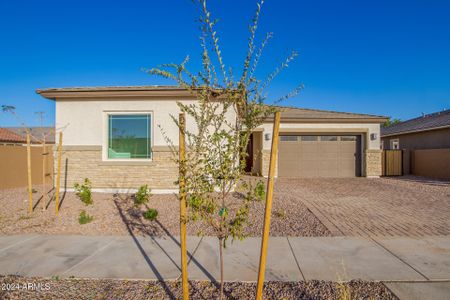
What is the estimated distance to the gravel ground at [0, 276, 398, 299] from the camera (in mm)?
3252

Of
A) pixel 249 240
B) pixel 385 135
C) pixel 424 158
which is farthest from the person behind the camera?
pixel 385 135

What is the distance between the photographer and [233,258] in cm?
437

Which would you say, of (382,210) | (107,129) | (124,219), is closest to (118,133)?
(107,129)

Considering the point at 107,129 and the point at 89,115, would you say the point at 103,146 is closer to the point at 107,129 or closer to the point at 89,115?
the point at 107,129

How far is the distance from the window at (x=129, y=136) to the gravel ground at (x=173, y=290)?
634 cm

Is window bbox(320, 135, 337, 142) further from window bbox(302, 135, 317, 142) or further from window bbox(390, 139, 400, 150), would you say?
window bbox(390, 139, 400, 150)

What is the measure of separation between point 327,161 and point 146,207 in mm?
11624

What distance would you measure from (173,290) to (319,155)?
13915 mm

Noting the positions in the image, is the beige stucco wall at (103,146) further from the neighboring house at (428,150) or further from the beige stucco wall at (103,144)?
the neighboring house at (428,150)

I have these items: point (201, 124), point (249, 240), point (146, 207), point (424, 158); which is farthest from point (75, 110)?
point (424, 158)

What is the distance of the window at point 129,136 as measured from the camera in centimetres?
972

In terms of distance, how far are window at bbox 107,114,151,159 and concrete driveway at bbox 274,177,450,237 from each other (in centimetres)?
596

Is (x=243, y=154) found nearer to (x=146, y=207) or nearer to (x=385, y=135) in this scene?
(x=146, y=207)

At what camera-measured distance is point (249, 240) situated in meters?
5.23
